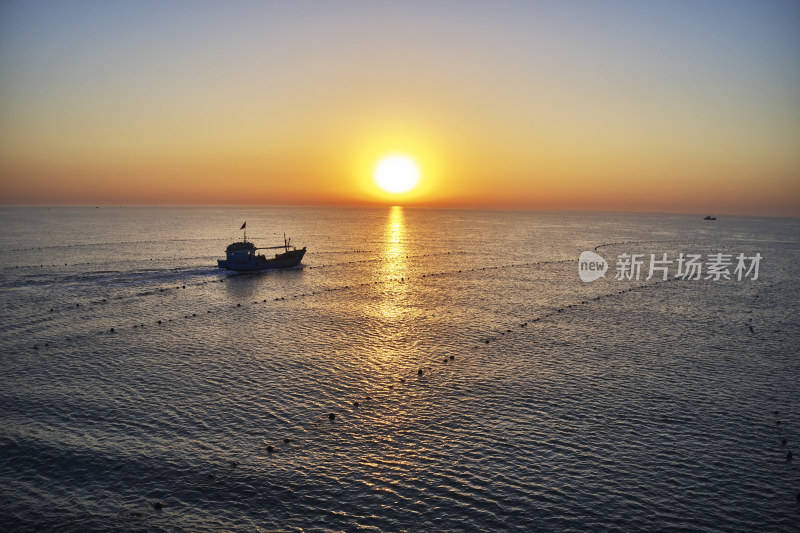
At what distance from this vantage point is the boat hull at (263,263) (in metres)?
123

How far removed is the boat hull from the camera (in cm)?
12344

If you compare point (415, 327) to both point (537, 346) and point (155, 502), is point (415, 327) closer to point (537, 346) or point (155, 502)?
point (537, 346)

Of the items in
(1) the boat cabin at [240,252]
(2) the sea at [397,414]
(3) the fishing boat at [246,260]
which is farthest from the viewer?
(1) the boat cabin at [240,252]

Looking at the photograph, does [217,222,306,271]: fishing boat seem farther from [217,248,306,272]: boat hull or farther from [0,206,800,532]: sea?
[0,206,800,532]: sea

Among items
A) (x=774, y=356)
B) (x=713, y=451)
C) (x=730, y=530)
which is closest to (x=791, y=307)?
(x=774, y=356)

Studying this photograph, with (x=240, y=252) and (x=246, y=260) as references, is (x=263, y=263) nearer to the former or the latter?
(x=246, y=260)

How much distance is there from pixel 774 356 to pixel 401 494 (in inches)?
2069

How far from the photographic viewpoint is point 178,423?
39344 mm

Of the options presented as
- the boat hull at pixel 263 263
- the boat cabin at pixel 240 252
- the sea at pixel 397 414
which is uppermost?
the boat cabin at pixel 240 252

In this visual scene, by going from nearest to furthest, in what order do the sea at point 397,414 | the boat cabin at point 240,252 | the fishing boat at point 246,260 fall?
the sea at point 397,414
the fishing boat at point 246,260
the boat cabin at point 240,252

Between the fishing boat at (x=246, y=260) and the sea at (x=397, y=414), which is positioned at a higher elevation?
the fishing boat at (x=246, y=260)

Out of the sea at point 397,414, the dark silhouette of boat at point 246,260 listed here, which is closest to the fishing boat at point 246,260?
the dark silhouette of boat at point 246,260

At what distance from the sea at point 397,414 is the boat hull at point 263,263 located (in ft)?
114

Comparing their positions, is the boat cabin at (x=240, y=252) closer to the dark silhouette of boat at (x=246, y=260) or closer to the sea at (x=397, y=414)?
the dark silhouette of boat at (x=246, y=260)
